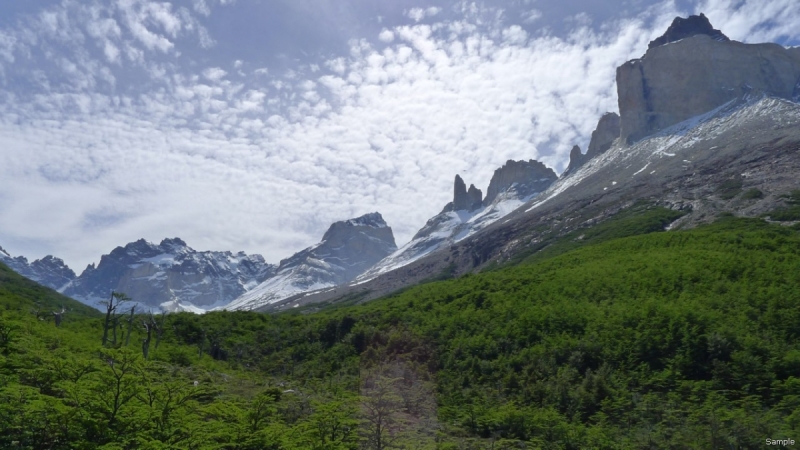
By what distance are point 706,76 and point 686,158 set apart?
66.7m

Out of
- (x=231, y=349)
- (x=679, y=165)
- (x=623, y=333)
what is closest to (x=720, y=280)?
(x=623, y=333)

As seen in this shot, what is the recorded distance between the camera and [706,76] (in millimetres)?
182875

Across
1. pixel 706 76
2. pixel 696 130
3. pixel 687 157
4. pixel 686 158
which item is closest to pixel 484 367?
pixel 686 158

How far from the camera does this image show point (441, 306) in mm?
46438

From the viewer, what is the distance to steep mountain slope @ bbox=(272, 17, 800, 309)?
306 feet

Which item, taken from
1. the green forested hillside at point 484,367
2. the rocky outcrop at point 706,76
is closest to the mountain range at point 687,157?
the rocky outcrop at point 706,76

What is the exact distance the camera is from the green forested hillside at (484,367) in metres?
14.5

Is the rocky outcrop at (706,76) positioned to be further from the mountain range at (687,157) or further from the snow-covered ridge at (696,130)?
the snow-covered ridge at (696,130)

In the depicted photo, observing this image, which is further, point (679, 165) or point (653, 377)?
point (679, 165)

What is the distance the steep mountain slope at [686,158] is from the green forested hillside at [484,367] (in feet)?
138

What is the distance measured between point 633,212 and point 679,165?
133ft

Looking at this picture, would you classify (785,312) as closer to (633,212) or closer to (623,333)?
(623,333)

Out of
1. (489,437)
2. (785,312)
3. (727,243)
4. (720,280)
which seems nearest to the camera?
(489,437)

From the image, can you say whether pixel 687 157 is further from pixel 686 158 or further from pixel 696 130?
pixel 696 130
